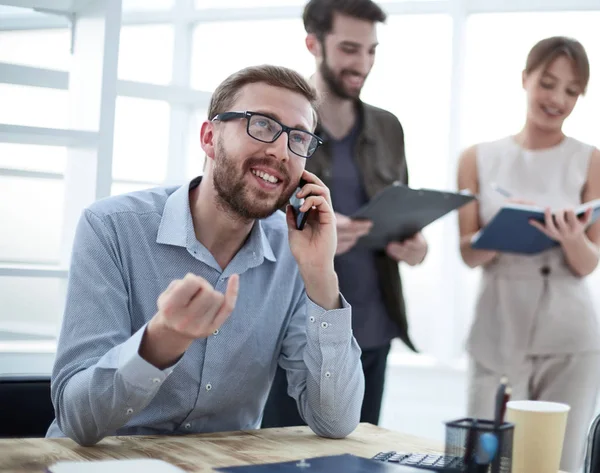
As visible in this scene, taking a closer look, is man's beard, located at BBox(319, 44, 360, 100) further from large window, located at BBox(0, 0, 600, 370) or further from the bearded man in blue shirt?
large window, located at BBox(0, 0, 600, 370)

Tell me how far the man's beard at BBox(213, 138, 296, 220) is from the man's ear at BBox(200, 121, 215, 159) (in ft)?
0.26

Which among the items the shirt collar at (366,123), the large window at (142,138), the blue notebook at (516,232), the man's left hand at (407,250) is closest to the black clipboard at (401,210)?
the man's left hand at (407,250)

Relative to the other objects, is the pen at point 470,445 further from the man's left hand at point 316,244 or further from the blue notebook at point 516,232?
the blue notebook at point 516,232

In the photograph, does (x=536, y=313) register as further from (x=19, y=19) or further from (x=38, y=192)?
(x=19, y=19)

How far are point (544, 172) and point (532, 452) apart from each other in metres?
1.59

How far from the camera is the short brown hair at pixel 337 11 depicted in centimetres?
256

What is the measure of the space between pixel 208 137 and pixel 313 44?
888mm

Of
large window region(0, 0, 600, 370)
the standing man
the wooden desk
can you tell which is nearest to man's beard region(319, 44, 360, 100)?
the standing man

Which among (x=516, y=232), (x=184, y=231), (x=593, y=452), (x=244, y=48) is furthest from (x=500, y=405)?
(x=244, y=48)

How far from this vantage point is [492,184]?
2.66 metres

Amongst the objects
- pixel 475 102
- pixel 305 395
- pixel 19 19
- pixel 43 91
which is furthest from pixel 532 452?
pixel 475 102

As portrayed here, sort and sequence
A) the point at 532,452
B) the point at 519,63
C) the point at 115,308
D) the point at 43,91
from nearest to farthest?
the point at 532,452 < the point at 115,308 < the point at 43,91 < the point at 519,63

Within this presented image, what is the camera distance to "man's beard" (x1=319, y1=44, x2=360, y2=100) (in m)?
2.54

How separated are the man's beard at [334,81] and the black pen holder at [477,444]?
62.4 inches
